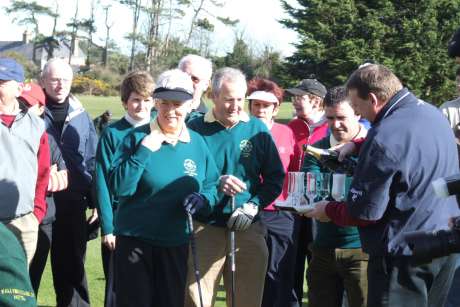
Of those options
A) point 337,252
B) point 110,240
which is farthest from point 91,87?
point 337,252

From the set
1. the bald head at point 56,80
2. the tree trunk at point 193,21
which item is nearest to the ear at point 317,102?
the bald head at point 56,80

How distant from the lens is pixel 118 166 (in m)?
4.41

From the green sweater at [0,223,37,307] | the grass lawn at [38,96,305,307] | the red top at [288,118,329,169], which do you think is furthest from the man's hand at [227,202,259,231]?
the green sweater at [0,223,37,307]

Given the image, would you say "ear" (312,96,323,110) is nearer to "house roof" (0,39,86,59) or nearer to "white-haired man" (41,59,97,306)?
"white-haired man" (41,59,97,306)

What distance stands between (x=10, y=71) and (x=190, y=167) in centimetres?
150

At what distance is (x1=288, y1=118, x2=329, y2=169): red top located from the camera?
6059 mm

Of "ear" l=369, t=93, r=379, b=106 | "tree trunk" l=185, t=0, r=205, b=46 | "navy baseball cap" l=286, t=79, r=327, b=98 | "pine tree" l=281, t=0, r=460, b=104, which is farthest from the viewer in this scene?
"tree trunk" l=185, t=0, r=205, b=46

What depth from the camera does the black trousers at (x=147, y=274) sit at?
175 inches

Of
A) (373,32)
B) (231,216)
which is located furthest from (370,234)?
(373,32)

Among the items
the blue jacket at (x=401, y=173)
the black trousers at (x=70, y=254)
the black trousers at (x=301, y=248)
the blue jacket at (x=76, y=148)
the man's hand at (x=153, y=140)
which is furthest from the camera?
the black trousers at (x=301, y=248)

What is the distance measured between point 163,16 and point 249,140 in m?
53.3

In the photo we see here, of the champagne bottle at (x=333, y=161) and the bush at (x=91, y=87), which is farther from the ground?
the champagne bottle at (x=333, y=161)

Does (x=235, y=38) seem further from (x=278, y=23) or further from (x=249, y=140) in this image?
(x=249, y=140)

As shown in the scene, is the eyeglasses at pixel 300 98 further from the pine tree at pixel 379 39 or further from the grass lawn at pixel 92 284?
the pine tree at pixel 379 39
